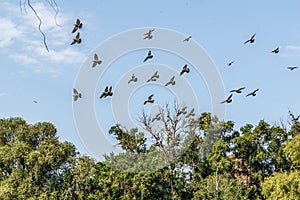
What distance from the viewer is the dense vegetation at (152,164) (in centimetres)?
3088

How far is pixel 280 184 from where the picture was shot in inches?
1065

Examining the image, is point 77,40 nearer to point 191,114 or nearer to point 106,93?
point 106,93

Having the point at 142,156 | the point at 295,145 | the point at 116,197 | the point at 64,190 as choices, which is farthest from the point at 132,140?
the point at 295,145

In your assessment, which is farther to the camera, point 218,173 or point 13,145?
point 218,173

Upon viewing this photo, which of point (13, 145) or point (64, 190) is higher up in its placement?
point (13, 145)

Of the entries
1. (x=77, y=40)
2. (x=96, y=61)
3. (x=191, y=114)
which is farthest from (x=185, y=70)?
(x=191, y=114)

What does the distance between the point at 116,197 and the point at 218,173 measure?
21.8ft

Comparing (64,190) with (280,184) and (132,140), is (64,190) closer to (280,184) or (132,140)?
(132,140)

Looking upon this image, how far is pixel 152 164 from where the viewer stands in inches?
1371

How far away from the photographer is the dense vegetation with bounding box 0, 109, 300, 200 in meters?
30.9

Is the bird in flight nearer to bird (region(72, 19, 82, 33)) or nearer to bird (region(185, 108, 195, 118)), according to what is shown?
bird (region(72, 19, 82, 33))

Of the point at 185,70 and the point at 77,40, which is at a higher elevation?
the point at 185,70

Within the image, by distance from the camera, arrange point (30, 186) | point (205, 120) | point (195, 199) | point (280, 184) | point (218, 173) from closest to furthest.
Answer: point (280, 184) → point (30, 186) → point (195, 199) → point (218, 173) → point (205, 120)

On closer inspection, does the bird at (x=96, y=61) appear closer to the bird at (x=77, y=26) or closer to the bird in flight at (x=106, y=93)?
the bird in flight at (x=106, y=93)
